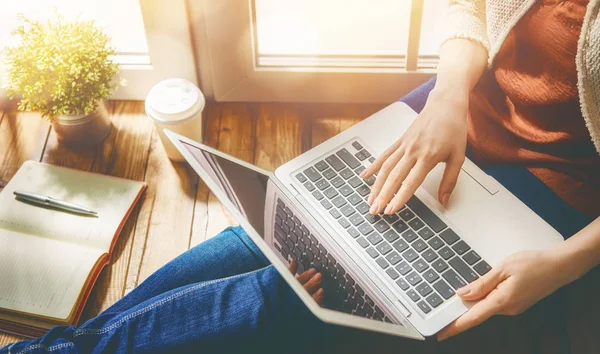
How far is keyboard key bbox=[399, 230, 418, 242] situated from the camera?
0.90m

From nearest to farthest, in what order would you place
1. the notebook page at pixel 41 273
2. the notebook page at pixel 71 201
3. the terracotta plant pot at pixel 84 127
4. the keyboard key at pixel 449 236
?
1. the keyboard key at pixel 449 236
2. the notebook page at pixel 41 273
3. the notebook page at pixel 71 201
4. the terracotta plant pot at pixel 84 127

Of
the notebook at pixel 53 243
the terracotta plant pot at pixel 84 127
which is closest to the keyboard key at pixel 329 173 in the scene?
A: the notebook at pixel 53 243

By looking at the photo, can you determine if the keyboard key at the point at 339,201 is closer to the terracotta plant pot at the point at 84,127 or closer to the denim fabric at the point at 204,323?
the denim fabric at the point at 204,323

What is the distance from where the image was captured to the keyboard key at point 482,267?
86 cm

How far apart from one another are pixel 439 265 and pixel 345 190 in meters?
0.20

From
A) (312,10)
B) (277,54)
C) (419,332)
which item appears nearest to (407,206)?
(419,332)

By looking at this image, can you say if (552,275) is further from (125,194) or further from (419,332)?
(125,194)

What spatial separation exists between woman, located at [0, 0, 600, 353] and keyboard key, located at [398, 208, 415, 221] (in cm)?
3

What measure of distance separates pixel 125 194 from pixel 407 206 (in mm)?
806

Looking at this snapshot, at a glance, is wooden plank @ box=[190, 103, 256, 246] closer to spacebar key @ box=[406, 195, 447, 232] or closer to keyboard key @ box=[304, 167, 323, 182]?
keyboard key @ box=[304, 167, 323, 182]

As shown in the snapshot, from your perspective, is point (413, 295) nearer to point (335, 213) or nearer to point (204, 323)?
point (335, 213)

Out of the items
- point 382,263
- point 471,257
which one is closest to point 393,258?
point 382,263

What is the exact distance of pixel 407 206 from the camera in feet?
3.05

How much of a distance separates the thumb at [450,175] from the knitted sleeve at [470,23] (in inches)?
8.4
